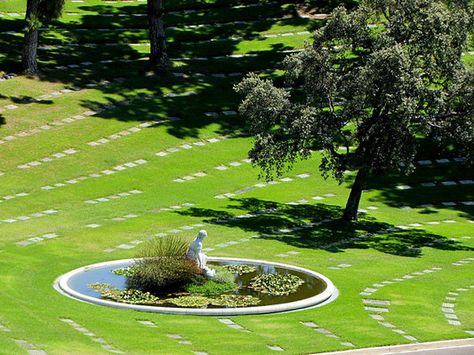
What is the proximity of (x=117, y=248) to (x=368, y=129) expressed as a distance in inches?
569

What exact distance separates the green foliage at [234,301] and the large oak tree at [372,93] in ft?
48.4

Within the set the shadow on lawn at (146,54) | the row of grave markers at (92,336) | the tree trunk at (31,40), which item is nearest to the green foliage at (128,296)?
the row of grave markers at (92,336)

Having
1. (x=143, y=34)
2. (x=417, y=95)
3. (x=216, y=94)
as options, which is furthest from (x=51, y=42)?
(x=417, y=95)

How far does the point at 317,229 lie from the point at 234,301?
15.5 m

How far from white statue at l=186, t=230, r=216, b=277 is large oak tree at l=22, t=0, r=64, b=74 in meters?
32.0

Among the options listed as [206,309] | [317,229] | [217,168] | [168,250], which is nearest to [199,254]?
[168,250]

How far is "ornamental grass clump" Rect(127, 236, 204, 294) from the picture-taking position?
121 feet

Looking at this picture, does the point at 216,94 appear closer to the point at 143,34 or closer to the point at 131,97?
the point at 131,97

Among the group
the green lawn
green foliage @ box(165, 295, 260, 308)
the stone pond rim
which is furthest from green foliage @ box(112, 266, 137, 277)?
green foliage @ box(165, 295, 260, 308)

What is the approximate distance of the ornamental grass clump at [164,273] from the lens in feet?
121

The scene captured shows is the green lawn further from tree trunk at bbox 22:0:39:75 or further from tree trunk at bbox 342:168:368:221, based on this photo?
tree trunk at bbox 22:0:39:75

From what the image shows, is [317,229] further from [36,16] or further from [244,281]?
[36,16]

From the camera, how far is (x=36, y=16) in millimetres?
65562

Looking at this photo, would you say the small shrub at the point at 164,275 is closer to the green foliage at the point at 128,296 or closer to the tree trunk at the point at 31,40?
the green foliage at the point at 128,296
